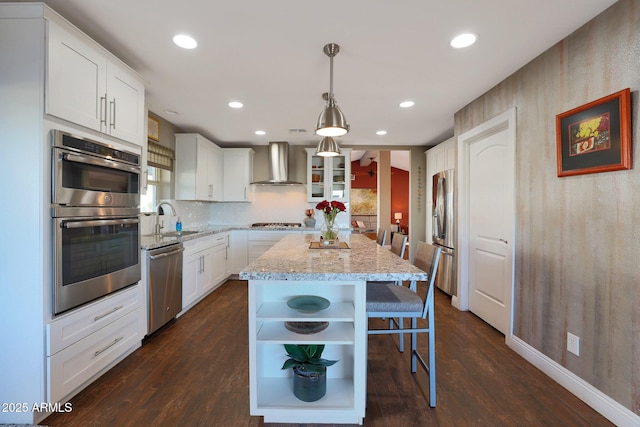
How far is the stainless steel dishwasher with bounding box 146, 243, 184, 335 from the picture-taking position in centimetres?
257

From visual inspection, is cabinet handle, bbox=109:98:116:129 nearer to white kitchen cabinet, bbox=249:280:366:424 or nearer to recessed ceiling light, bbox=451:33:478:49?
white kitchen cabinet, bbox=249:280:366:424

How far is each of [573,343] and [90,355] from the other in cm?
314

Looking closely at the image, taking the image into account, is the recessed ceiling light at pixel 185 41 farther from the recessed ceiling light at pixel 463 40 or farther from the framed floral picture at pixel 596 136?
the framed floral picture at pixel 596 136

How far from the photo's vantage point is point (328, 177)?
16.6ft

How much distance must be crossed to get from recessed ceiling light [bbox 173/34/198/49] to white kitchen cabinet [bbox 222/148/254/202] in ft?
9.69

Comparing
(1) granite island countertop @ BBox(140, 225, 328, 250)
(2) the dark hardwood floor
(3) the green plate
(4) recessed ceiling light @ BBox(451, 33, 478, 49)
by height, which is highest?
(4) recessed ceiling light @ BBox(451, 33, 478, 49)

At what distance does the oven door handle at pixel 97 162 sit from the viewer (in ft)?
5.55

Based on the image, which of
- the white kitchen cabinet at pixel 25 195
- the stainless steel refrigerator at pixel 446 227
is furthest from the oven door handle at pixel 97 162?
the stainless steel refrigerator at pixel 446 227

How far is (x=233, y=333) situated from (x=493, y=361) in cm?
224

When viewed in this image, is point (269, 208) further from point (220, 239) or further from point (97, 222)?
point (97, 222)

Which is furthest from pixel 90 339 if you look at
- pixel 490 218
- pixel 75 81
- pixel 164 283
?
pixel 490 218

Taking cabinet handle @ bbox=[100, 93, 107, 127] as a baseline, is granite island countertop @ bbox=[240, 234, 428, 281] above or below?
below

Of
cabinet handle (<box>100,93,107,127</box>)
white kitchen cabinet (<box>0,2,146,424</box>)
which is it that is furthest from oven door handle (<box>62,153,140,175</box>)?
cabinet handle (<box>100,93,107,127</box>)

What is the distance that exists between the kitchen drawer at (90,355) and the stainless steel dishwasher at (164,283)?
22 centimetres
